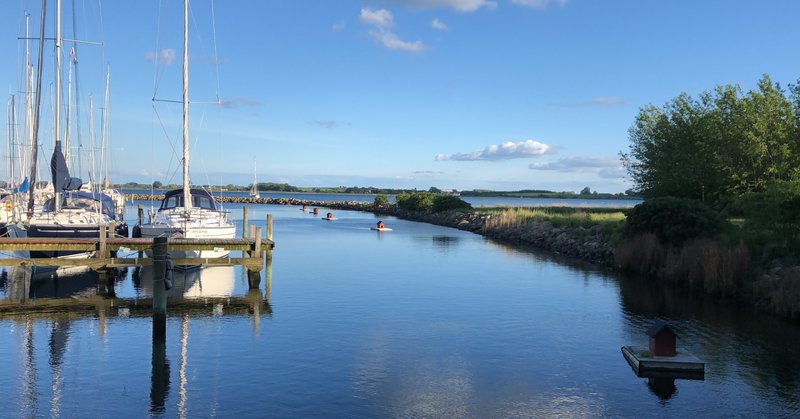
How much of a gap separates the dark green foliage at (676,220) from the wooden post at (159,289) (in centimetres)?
2663

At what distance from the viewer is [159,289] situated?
17.3 m

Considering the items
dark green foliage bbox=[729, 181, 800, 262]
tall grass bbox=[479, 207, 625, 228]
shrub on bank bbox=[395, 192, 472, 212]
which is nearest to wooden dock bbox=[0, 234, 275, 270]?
dark green foliage bbox=[729, 181, 800, 262]

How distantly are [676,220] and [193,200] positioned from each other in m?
26.9

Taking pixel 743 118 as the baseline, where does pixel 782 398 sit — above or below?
below

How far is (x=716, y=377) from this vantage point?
1595 cm

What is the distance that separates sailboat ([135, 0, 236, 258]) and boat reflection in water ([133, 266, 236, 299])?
1.19m

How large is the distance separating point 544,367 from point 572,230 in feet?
121

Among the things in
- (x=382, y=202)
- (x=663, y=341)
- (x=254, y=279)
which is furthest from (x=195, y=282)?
(x=382, y=202)

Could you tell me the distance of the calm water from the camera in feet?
44.9

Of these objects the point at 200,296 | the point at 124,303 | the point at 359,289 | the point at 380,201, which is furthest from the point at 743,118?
the point at 380,201

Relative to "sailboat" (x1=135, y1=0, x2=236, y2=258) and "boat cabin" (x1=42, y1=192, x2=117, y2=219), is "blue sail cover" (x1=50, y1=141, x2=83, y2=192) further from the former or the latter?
"sailboat" (x1=135, y1=0, x2=236, y2=258)

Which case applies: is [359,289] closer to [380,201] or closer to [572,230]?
[572,230]

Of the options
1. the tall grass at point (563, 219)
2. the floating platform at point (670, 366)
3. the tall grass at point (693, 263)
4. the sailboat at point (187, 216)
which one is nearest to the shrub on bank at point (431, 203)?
the tall grass at point (563, 219)

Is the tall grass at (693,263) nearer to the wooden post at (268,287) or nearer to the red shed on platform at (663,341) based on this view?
the red shed on platform at (663,341)
